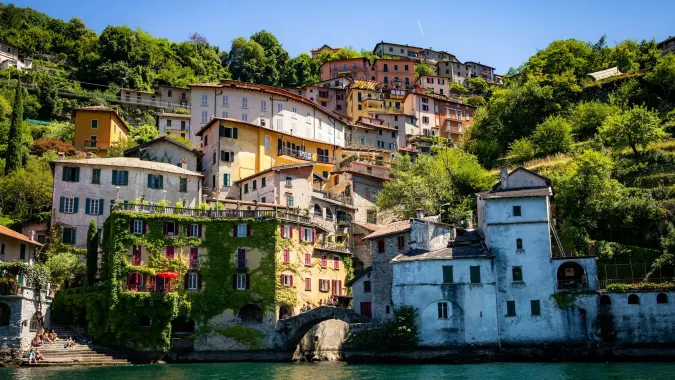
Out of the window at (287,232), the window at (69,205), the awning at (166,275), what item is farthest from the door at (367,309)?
the window at (69,205)

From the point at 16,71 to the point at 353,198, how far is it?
6400 centimetres

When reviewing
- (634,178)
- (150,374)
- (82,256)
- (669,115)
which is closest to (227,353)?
(150,374)

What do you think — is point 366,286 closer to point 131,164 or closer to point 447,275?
point 447,275

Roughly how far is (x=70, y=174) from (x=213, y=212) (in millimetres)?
13137

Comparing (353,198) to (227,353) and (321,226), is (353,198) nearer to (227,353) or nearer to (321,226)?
(321,226)

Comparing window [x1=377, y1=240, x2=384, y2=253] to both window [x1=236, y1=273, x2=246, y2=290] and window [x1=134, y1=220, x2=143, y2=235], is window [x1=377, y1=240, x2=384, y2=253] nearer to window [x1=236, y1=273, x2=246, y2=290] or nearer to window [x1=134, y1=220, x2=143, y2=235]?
Result: window [x1=236, y1=273, x2=246, y2=290]

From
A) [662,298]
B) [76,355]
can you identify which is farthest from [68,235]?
[662,298]

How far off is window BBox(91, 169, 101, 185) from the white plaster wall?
2754cm

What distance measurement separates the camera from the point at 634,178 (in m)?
60.3

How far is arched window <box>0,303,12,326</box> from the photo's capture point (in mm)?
48875

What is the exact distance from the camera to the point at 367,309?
56.2 meters

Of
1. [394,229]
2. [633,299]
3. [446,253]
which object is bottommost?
[633,299]

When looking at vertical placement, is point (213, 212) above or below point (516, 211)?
above

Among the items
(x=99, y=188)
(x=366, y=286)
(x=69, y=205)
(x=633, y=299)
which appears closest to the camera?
(x=633, y=299)
